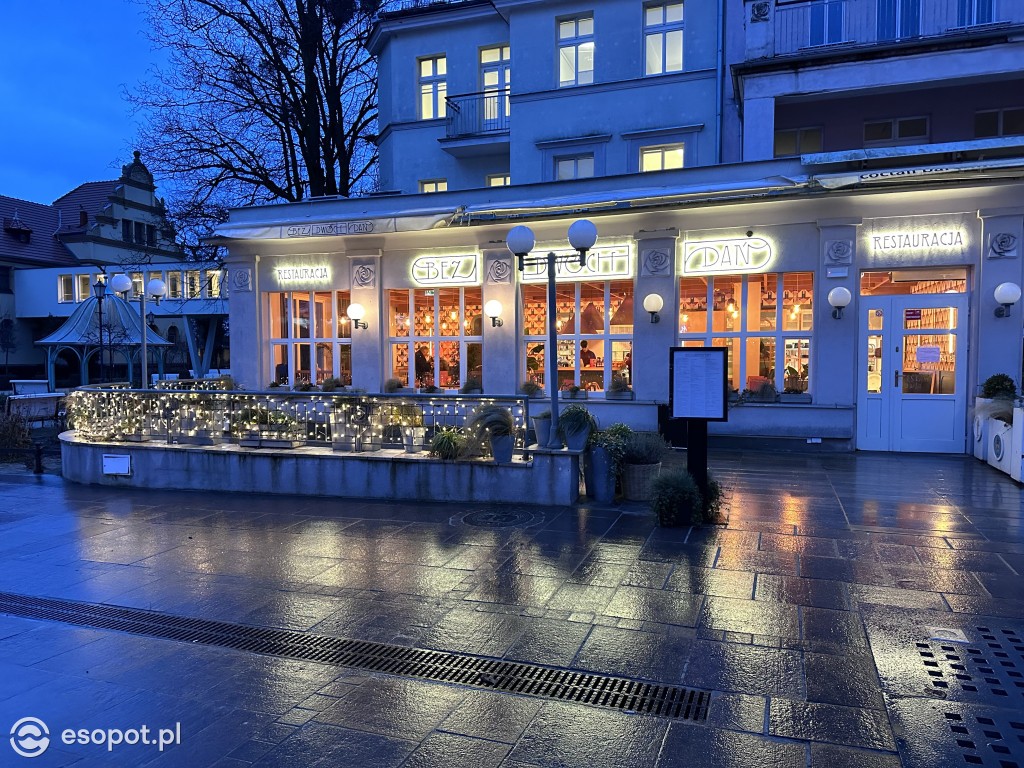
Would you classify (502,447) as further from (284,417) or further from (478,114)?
(478,114)

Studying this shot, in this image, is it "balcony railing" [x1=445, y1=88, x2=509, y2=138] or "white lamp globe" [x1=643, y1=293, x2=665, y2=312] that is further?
"balcony railing" [x1=445, y1=88, x2=509, y2=138]

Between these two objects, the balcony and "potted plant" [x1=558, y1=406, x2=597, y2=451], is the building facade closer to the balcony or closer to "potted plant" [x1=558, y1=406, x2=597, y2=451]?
the balcony

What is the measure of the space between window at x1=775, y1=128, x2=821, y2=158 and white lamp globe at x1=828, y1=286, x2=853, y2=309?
5549 millimetres

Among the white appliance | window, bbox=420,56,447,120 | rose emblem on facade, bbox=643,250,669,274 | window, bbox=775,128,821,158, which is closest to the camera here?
the white appliance

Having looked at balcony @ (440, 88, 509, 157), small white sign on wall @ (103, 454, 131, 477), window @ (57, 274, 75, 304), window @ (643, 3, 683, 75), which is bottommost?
small white sign on wall @ (103, 454, 131, 477)

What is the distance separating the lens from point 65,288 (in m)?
44.6

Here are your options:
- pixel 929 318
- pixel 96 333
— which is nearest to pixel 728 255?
pixel 929 318

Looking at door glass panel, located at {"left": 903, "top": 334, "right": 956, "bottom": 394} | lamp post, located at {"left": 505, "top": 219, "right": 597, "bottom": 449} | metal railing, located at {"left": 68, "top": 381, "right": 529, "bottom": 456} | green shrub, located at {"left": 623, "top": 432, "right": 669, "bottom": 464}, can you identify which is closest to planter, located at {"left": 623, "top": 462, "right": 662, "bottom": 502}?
green shrub, located at {"left": 623, "top": 432, "right": 669, "bottom": 464}

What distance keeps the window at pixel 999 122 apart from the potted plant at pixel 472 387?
42.4 ft

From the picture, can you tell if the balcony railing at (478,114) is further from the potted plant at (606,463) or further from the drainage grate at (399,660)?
the drainage grate at (399,660)

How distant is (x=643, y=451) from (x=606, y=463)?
576 millimetres

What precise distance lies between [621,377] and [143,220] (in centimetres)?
4812

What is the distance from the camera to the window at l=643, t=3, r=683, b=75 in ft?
56.1

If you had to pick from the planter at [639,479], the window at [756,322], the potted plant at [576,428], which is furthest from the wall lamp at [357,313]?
the planter at [639,479]
